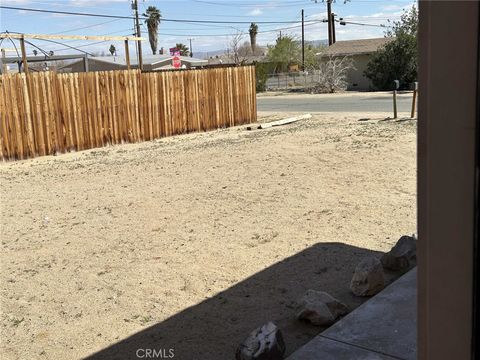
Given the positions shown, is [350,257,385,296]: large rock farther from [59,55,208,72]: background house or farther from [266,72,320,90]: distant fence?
[59,55,208,72]: background house

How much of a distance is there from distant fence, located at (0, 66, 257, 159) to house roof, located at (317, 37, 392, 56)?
27.4 metres

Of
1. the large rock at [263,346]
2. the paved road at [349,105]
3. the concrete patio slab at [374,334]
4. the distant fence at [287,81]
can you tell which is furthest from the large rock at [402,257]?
the distant fence at [287,81]

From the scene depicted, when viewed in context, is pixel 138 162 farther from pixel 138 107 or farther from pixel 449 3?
pixel 449 3

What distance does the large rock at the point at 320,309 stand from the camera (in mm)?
4004

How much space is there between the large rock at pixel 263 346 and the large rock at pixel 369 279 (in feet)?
3.75

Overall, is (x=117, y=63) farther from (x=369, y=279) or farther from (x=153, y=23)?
(x=369, y=279)

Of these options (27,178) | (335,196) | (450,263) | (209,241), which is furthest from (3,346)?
(27,178)

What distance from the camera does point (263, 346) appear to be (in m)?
3.41

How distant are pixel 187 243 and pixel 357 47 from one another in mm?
42419

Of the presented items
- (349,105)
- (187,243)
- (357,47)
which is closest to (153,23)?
→ (357,47)

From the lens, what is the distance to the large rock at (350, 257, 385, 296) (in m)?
4.43

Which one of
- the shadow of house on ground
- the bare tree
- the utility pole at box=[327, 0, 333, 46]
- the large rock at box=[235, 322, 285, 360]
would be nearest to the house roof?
the bare tree

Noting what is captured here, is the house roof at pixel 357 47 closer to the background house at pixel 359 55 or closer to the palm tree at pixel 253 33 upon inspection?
the background house at pixel 359 55

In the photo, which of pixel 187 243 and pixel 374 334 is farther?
pixel 187 243
